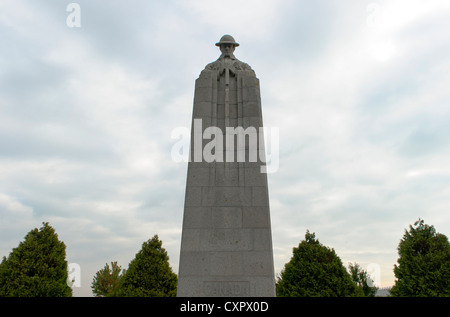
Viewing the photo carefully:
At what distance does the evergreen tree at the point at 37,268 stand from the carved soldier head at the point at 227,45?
2164 centimetres

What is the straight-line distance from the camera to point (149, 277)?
2467cm

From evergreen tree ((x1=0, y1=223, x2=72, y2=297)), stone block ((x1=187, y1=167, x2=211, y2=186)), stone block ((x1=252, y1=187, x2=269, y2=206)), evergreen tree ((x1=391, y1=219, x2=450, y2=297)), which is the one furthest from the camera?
evergreen tree ((x1=0, y1=223, x2=72, y2=297))

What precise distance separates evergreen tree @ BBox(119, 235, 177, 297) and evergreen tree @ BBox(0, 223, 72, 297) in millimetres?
4948

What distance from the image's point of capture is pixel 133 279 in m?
24.6

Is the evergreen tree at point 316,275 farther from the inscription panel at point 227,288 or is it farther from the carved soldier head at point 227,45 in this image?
the carved soldier head at point 227,45

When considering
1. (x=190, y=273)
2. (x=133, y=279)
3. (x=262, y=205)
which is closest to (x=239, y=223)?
(x=262, y=205)

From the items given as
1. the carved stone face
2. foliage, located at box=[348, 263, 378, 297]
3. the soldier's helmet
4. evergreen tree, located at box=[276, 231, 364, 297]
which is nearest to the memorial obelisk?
the carved stone face

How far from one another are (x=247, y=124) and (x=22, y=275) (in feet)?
72.8

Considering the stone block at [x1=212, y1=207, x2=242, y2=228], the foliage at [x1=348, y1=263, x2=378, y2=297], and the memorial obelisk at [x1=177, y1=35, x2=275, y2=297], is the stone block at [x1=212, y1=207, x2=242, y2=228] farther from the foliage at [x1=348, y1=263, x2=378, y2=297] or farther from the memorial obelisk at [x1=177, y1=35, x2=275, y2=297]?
the foliage at [x1=348, y1=263, x2=378, y2=297]

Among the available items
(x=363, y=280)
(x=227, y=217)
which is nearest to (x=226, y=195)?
(x=227, y=217)

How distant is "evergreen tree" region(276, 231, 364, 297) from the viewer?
78.7 feet
